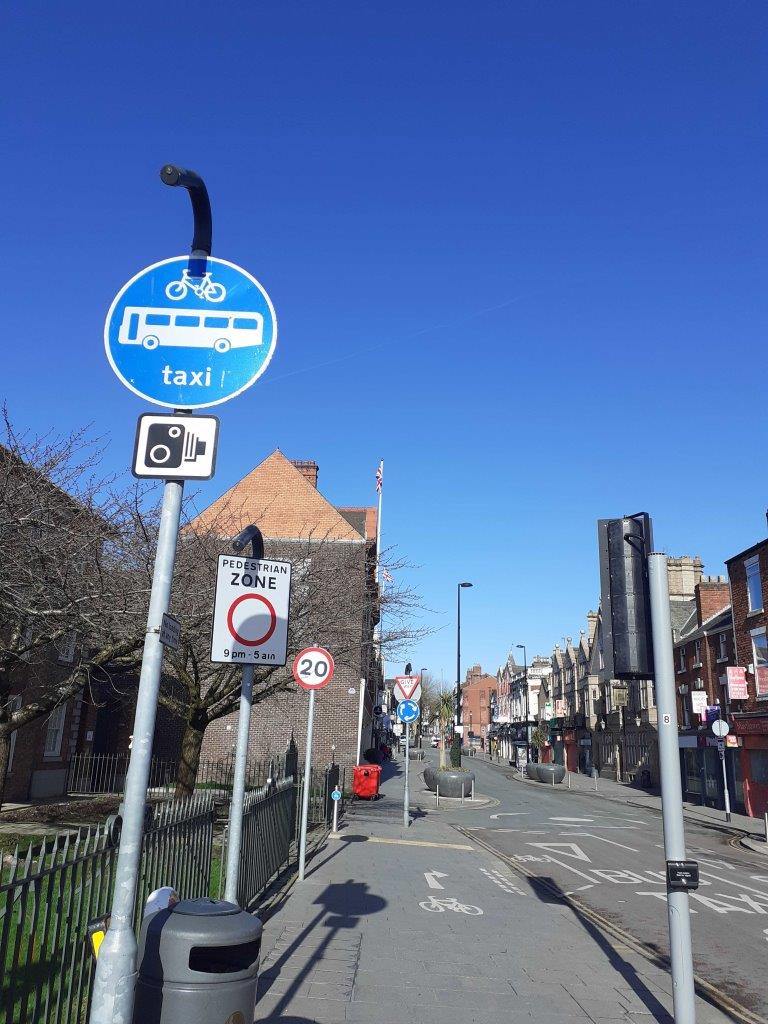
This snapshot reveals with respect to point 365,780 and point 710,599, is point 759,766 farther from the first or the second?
point 365,780

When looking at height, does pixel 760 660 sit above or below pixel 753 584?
below

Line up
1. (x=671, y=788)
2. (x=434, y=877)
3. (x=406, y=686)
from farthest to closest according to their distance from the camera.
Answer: (x=406, y=686)
(x=434, y=877)
(x=671, y=788)

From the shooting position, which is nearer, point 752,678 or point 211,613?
point 211,613

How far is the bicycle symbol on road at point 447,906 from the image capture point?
9.91 m

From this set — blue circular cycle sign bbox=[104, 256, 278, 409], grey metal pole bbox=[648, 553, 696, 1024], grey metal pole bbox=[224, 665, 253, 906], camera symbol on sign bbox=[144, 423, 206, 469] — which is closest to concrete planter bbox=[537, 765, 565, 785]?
grey metal pole bbox=[648, 553, 696, 1024]

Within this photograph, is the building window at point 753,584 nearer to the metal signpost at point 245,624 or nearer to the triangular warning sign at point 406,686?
the triangular warning sign at point 406,686

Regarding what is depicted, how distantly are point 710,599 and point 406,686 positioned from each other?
22.8 metres

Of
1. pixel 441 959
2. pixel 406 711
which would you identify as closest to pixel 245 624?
pixel 441 959

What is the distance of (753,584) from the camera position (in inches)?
1201

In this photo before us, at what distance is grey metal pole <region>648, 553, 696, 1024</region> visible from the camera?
4926mm

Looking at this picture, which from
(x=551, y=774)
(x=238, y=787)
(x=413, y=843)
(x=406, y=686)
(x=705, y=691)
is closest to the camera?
(x=238, y=787)

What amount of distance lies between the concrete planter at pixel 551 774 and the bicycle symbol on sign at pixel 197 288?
42.5 meters

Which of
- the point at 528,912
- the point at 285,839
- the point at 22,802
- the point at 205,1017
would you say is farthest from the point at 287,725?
the point at 205,1017

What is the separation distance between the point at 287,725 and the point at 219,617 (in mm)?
27824
